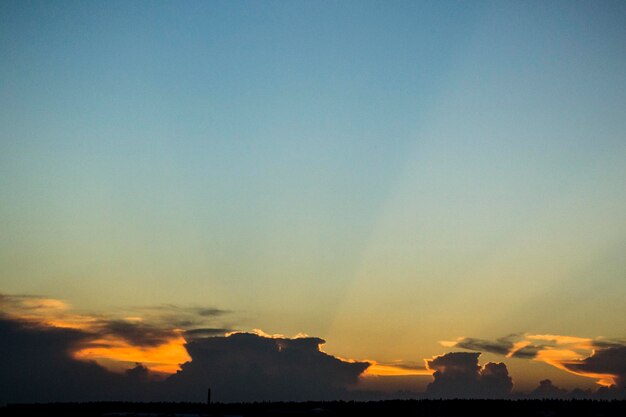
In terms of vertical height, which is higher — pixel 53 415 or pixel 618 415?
pixel 53 415

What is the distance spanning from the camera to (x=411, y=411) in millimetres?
110000

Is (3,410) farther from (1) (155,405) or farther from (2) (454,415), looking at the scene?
(2) (454,415)

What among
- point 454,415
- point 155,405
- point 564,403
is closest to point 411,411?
point 454,415

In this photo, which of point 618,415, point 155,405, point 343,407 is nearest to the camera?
point 618,415

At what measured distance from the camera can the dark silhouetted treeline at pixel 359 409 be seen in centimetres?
10400

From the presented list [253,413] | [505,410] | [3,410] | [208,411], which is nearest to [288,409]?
[253,413]

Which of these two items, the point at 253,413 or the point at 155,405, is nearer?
the point at 253,413

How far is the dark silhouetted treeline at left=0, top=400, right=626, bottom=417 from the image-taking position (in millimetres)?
104000

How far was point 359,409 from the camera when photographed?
11338 centimetres

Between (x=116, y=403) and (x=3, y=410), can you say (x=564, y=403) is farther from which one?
(x=3, y=410)

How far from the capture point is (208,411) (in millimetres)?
113812

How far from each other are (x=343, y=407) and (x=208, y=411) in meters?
22.8

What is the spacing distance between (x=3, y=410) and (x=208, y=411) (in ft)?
153

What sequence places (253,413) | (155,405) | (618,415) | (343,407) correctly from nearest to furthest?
(618,415) → (253,413) → (343,407) → (155,405)
